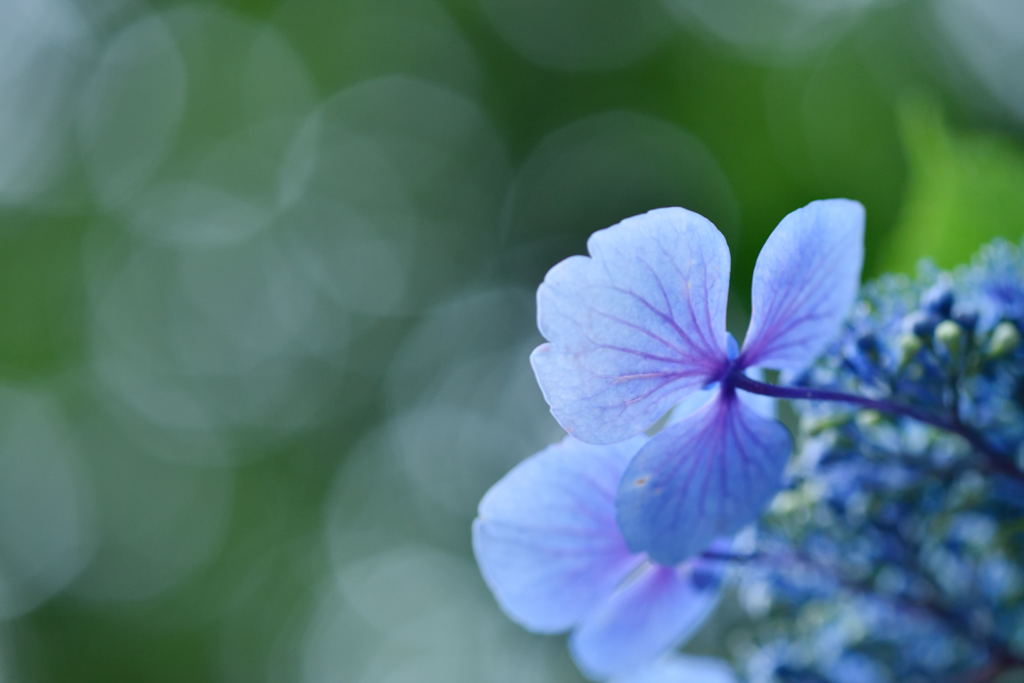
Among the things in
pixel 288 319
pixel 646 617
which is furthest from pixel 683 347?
pixel 288 319

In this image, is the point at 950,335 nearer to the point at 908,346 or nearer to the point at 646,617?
the point at 908,346

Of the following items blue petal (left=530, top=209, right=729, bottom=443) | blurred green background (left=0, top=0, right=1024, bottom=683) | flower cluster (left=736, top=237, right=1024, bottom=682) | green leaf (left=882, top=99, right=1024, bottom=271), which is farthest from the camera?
blurred green background (left=0, top=0, right=1024, bottom=683)

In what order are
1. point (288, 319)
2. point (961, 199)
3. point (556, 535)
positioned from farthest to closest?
point (288, 319) < point (961, 199) < point (556, 535)

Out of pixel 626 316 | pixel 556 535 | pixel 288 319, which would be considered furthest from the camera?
pixel 288 319

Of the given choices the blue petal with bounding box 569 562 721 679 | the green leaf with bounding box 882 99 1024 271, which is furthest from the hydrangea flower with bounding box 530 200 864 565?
the green leaf with bounding box 882 99 1024 271

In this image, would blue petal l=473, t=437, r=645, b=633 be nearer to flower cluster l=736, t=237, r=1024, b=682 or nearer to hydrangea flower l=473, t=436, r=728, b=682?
hydrangea flower l=473, t=436, r=728, b=682

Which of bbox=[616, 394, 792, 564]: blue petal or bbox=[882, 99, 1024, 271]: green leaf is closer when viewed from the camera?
bbox=[616, 394, 792, 564]: blue petal
